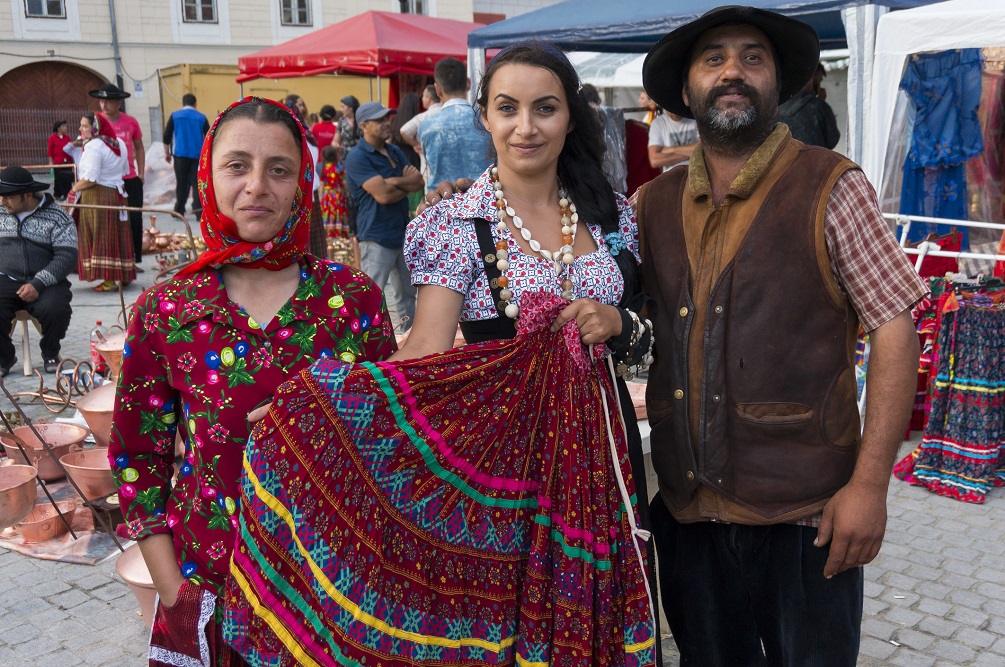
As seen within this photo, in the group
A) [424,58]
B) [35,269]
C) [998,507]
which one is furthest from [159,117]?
[998,507]

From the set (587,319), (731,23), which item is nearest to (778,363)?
(587,319)

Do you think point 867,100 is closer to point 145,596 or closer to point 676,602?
point 676,602

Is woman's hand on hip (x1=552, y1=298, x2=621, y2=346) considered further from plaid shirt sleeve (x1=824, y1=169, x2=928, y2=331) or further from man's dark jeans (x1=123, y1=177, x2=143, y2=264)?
man's dark jeans (x1=123, y1=177, x2=143, y2=264)

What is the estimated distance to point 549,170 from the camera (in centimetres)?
229

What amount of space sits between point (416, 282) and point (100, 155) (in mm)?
9532

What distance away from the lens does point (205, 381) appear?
1913 mm

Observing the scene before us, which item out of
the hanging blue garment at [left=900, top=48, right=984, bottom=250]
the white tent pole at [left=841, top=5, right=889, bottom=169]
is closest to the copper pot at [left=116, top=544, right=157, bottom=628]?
the white tent pole at [left=841, top=5, right=889, bottom=169]

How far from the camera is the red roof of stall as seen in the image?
12656 millimetres

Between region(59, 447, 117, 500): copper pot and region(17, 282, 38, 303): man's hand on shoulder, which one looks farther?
region(17, 282, 38, 303): man's hand on shoulder

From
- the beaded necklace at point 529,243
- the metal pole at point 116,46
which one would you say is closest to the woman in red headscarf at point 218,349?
the beaded necklace at point 529,243

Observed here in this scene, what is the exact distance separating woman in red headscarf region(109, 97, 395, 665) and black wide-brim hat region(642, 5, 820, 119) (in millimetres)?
997

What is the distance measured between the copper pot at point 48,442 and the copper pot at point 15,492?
42 centimetres

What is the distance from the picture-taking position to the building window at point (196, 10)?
25.3 meters

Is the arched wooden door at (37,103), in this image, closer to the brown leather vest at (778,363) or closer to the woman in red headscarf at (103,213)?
the woman in red headscarf at (103,213)
